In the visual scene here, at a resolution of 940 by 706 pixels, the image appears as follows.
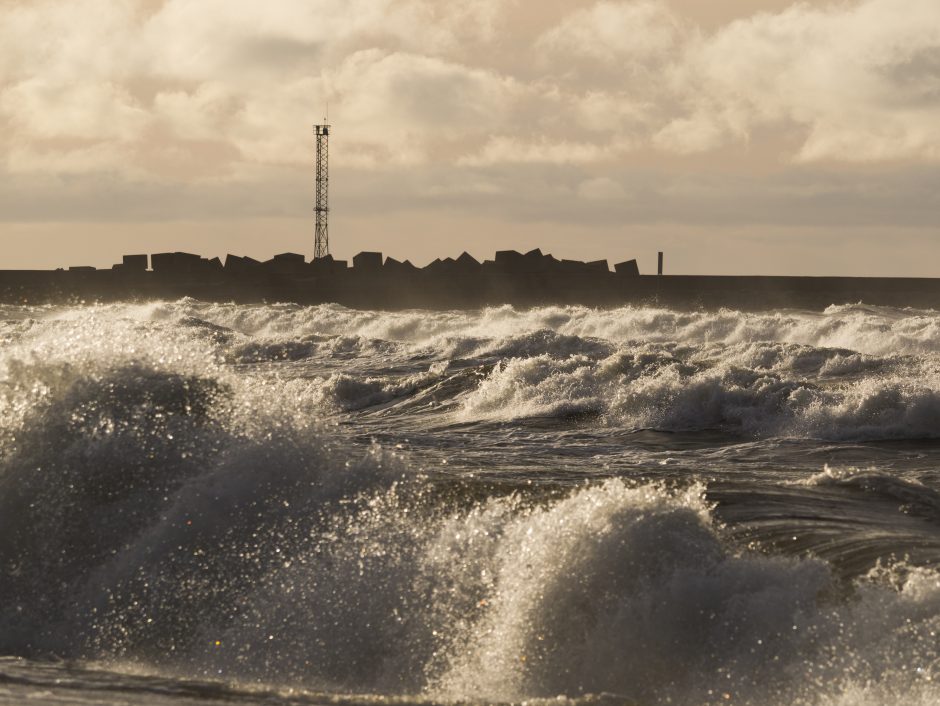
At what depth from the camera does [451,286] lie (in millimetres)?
51938

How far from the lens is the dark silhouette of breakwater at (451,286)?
49.6 metres

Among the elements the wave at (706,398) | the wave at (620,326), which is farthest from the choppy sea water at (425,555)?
the wave at (620,326)

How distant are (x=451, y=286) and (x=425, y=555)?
46556mm

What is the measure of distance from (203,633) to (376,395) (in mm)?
9578

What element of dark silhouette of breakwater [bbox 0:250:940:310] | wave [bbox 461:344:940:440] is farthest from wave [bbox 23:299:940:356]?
dark silhouette of breakwater [bbox 0:250:940:310]

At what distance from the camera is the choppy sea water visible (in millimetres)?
4551

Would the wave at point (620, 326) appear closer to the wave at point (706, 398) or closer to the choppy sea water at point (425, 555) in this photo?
the wave at point (706, 398)

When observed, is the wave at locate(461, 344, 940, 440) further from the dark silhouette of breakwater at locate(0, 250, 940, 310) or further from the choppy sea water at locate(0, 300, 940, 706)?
the dark silhouette of breakwater at locate(0, 250, 940, 310)

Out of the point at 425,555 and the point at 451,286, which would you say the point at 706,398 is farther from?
the point at 451,286

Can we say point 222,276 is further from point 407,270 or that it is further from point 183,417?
point 183,417

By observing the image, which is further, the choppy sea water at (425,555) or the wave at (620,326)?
the wave at (620,326)

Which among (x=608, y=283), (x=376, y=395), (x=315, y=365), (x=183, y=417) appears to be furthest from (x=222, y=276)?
(x=183, y=417)

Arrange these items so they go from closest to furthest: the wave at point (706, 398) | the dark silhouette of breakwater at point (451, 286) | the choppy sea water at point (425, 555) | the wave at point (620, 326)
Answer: the choppy sea water at point (425, 555) < the wave at point (706, 398) < the wave at point (620, 326) < the dark silhouette of breakwater at point (451, 286)

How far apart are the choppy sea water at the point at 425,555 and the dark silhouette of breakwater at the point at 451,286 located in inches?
1564
